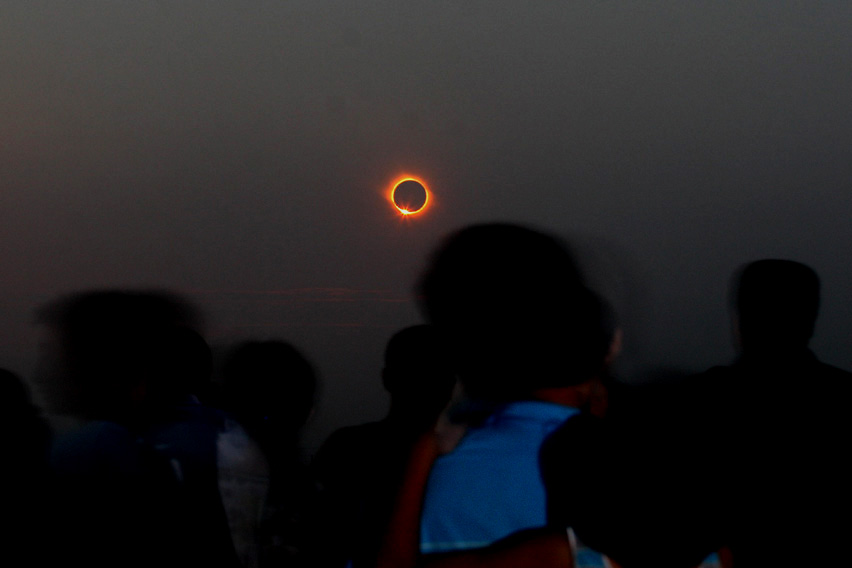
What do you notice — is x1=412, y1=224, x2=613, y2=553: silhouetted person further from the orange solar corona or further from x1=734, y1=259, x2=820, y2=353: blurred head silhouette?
the orange solar corona

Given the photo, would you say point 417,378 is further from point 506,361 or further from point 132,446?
point 506,361

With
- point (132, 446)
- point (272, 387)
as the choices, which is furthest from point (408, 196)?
point (132, 446)

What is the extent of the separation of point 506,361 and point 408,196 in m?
2.80

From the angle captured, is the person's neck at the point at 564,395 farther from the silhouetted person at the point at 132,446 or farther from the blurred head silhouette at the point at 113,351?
the blurred head silhouette at the point at 113,351

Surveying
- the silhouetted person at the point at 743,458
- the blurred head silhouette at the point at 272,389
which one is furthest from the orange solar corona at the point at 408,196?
the silhouetted person at the point at 743,458

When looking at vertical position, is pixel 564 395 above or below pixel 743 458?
above

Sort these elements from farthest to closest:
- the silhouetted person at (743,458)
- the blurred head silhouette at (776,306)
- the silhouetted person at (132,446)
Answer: the blurred head silhouette at (776,306)
the silhouetted person at (132,446)
the silhouetted person at (743,458)

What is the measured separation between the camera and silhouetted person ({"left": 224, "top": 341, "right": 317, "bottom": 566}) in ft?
5.24

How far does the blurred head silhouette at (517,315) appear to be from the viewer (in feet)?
2.76

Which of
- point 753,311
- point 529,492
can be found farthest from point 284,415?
point 529,492

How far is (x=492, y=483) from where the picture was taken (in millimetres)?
787

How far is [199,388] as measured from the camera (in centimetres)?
180

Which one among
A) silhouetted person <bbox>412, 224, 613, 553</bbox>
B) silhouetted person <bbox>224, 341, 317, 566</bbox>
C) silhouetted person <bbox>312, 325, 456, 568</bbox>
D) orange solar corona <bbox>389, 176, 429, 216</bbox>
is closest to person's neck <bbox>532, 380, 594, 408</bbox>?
silhouetted person <bbox>412, 224, 613, 553</bbox>

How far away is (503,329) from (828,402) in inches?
29.7
